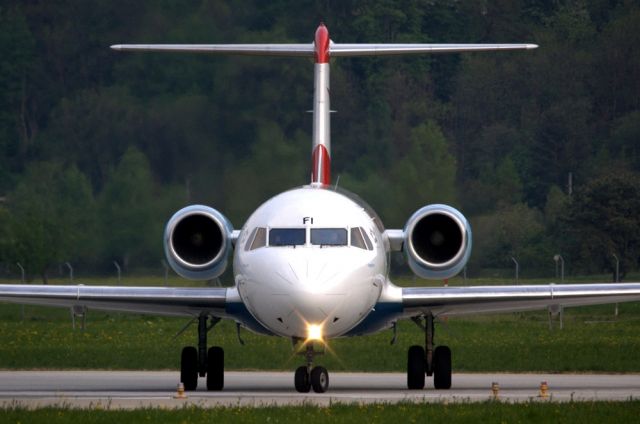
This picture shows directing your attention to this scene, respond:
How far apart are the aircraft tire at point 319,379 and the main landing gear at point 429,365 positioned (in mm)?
2436

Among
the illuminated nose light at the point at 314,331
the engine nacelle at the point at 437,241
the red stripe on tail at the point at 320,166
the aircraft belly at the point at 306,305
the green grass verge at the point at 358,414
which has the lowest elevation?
the green grass verge at the point at 358,414

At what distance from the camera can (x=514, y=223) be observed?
40.1 meters

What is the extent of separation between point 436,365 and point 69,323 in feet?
50.9

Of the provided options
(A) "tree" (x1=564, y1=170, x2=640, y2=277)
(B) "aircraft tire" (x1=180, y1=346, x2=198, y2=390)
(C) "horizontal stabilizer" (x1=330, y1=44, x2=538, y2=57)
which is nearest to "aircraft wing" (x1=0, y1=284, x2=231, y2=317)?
(B) "aircraft tire" (x1=180, y1=346, x2=198, y2=390)

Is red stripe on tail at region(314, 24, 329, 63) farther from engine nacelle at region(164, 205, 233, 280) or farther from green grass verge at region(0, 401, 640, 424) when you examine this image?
green grass verge at region(0, 401, 640, 424)

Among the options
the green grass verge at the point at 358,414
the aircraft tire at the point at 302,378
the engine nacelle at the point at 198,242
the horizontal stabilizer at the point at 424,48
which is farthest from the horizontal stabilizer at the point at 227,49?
the green grass verge at the point at 358,414

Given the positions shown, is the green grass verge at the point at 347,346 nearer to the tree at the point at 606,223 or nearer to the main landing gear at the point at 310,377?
the main landing gear at the point at 310,377

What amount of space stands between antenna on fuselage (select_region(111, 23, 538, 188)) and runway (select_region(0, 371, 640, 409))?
3.21 m

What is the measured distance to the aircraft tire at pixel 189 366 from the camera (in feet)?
72.5

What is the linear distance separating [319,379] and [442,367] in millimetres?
2923

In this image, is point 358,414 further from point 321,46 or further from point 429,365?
point 321,46

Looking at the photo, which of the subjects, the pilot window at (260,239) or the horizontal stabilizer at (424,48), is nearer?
the pilot window at (260,239)

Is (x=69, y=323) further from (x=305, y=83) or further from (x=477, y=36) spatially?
(x=477, y=36)

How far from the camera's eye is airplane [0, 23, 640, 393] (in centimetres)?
1953
